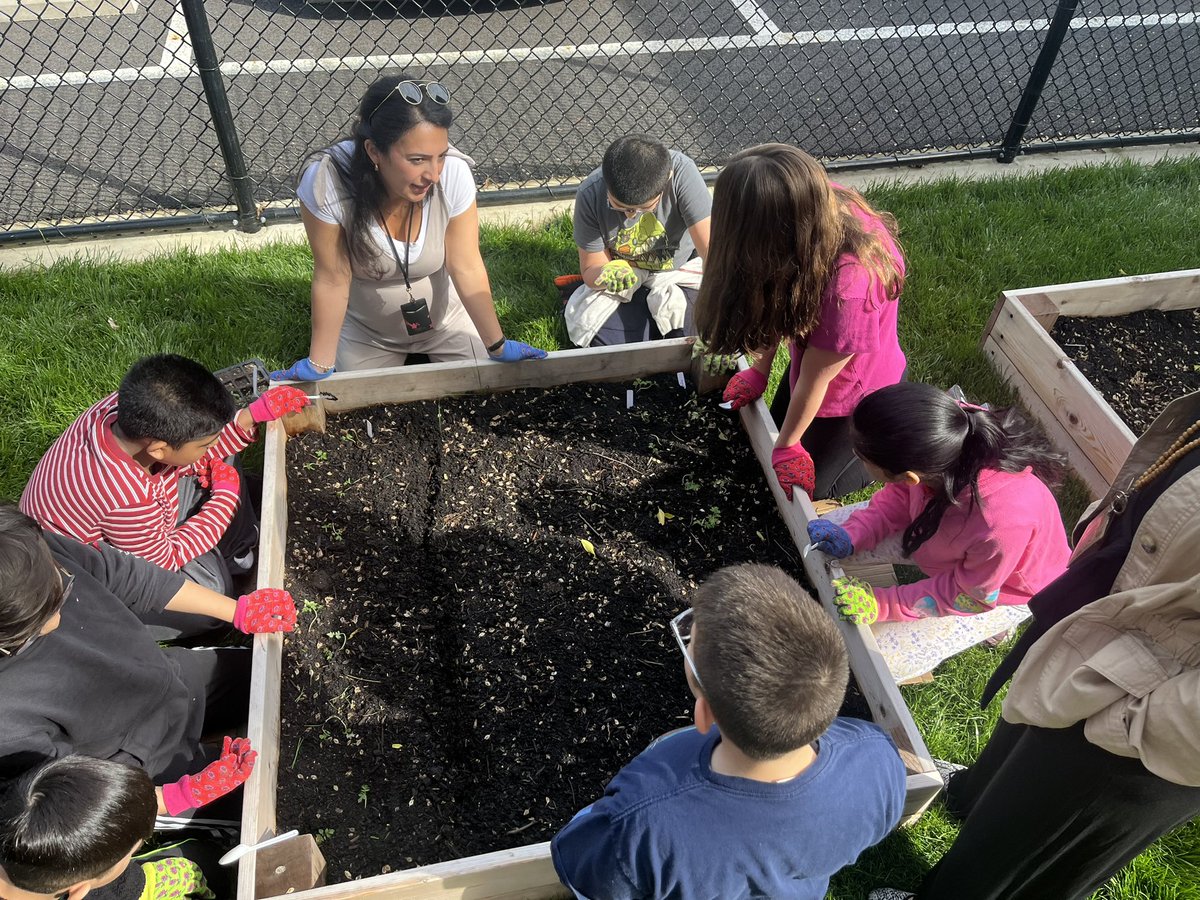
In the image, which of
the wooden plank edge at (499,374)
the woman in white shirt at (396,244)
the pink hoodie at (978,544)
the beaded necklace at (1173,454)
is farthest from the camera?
the wooden plank edge at (499,374)

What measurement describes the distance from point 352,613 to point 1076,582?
201 cm

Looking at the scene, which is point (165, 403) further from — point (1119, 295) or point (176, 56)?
point (176, 56)

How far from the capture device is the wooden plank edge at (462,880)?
186 centimetres

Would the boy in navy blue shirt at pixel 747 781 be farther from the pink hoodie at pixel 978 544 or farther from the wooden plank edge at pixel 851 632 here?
the pink hoodie at pixel 978 544

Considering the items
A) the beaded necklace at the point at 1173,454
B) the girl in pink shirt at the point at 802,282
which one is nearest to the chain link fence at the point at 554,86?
the girl in pink shirt at the point at 802,282

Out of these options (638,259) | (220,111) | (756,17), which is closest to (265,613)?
(638,259)

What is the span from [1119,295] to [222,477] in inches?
149

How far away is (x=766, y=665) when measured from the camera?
134 centimetres

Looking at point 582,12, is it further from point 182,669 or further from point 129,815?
point 129,815

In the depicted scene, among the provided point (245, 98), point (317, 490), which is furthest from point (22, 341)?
point (245, 98)

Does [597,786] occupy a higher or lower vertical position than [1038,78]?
lower

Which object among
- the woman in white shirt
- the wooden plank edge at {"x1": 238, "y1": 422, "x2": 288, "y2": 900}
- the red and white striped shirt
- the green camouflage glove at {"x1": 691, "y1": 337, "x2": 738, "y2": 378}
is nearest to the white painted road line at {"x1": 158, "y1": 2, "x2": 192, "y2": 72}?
the woman in white shirt

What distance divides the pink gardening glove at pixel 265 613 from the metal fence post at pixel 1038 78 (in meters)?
4.73

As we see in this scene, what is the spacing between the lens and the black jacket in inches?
66.9
